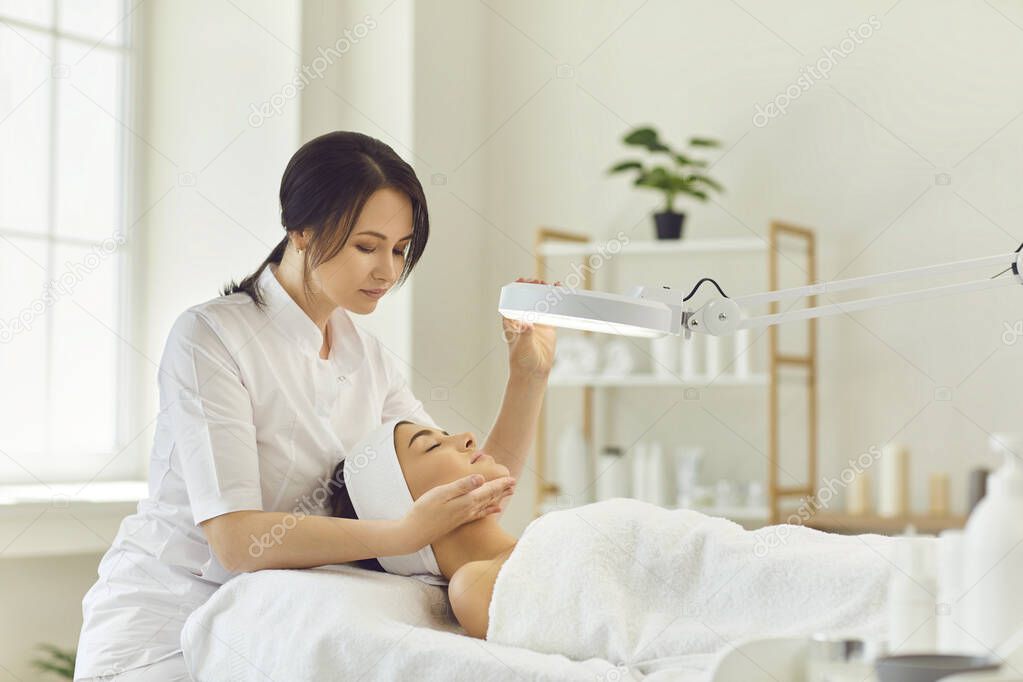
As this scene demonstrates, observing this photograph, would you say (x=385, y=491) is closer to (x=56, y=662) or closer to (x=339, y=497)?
(x=339, y=497)

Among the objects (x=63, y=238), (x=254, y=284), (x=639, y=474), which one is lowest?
(x=639, y=474)

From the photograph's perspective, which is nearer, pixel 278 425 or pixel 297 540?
pixel 297 540

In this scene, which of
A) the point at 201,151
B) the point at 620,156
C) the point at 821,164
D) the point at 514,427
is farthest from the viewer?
the point at 620,156

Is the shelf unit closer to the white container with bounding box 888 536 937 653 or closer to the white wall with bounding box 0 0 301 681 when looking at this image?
the white wall with bounding box 0 0 301 681

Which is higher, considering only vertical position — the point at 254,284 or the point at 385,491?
the point at 254,284

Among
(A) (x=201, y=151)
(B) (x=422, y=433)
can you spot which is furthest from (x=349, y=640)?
(A) (x=201, y=151)

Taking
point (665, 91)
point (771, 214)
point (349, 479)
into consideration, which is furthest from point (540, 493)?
point (349, 479)

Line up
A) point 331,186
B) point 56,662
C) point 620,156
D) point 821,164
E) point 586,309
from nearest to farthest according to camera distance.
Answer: point 586,309 → point 331,186 → point 56,662 → point 821,164 → point 620,156

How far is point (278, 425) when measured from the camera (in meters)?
1.66

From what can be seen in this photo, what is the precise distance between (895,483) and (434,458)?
1944 millimetres

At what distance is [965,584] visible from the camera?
3.15 ft

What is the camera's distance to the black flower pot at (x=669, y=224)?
11.5 feet

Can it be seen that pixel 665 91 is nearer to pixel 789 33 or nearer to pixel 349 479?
pixel 789 33

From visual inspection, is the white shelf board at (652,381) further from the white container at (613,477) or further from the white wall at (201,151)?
the white wall at (201,151)
